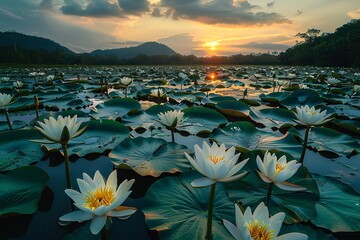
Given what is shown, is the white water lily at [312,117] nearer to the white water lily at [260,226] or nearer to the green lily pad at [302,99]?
the white water lily at [260,226]

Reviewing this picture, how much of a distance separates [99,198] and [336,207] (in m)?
1.29

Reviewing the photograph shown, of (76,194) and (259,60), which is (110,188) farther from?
(259,60)

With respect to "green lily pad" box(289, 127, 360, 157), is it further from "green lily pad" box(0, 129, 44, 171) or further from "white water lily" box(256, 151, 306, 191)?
"green lily pad" box(0, 129, 44, 171)

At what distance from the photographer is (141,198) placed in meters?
A: 1.54

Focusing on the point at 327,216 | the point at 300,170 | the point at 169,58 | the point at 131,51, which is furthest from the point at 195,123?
the point at 131,51

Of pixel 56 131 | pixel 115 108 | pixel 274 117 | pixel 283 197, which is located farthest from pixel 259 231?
pixel 115 108

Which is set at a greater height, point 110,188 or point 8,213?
point 110,188

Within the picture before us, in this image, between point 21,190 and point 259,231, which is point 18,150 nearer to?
point 21,190

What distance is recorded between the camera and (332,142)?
232 centimetres

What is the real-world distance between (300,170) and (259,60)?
125 ft

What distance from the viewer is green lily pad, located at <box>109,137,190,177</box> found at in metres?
1.72

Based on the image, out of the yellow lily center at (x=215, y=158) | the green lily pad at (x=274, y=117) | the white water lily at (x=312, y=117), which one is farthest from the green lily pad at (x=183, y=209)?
the green lily pad at (x=274, y=117)

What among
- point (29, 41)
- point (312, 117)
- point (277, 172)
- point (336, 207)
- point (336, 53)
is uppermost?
point (29, 41)

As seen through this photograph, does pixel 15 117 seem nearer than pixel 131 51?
Yes
